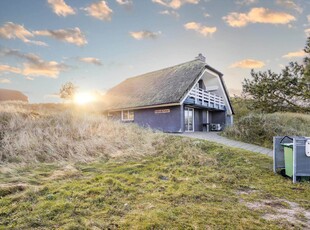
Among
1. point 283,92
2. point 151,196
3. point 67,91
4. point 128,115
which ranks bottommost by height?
point 151,196

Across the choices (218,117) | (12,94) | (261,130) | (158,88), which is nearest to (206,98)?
(218,117)

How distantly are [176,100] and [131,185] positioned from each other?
11.5 m

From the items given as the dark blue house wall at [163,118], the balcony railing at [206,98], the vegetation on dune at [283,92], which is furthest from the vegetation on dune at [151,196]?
the vegetation on dune at [283,92]

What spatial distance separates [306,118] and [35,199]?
18371 millimetres

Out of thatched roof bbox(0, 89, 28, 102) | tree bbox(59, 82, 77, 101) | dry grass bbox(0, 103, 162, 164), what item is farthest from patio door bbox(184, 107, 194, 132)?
thatched roof bbox(0, 89, 28, 102)

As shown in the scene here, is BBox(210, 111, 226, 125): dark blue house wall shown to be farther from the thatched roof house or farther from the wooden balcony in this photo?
the wooden balcony

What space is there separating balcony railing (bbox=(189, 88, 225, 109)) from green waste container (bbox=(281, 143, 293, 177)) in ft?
36.8

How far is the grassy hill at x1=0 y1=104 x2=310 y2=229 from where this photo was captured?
313cm

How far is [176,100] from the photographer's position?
15664 millimetres

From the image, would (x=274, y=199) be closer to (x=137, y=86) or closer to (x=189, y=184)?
(x=189, y=184)

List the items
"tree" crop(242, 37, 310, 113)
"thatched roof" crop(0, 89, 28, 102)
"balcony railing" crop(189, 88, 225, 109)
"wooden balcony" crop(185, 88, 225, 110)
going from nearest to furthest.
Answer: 1. "wooden balcony" crop(185, 88, 225, 110)
2. "balcony railing" crop(189, 88, 225, 109)
3. "tree" crop(242, 37, 310, 113)
4. "thatched roof" crop(0, 89, 28, 102)

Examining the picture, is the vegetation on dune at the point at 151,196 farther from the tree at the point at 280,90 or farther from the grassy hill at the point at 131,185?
the tree at the point at 280,90

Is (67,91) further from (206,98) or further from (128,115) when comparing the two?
(206,98)

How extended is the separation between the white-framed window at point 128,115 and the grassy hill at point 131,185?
1062 cm
